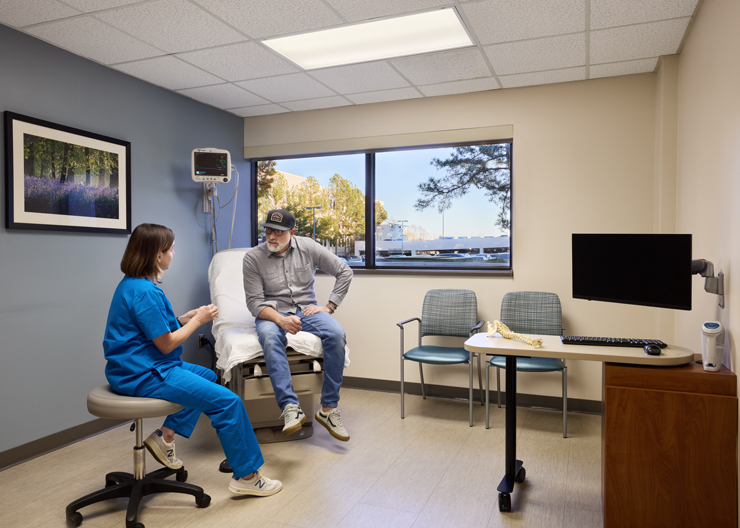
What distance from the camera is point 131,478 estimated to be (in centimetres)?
243

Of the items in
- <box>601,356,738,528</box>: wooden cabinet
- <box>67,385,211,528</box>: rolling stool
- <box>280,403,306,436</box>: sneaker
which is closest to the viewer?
<box>601,356,738,528</box>: wooden cabinet

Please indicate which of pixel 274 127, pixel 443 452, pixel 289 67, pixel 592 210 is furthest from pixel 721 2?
pixel 274 127

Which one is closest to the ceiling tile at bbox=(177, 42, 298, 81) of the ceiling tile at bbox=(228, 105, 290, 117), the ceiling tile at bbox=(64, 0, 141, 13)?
the ceiling tile at bbox=(64, 0, 141, 13)

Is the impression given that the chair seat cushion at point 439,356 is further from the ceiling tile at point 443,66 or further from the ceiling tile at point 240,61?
the ceiling tile at point 240,61

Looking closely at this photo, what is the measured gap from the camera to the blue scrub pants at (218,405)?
7.38 ft

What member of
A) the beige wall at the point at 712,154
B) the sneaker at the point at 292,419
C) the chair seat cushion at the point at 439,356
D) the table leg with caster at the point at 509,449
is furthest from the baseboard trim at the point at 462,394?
the sneaker at the point at 292,419

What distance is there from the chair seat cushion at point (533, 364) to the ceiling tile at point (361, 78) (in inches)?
83.6

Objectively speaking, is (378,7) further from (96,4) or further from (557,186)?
(557,186)

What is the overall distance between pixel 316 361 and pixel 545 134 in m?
2.40

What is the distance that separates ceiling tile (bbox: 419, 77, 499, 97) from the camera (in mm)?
3738

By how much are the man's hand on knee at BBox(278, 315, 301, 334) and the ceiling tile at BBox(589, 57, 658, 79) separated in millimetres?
2610

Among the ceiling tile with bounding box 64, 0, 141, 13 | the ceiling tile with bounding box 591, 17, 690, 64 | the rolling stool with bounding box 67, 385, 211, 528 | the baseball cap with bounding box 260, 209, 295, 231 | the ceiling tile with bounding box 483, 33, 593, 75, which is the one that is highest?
the ceiling tile with bounding box 483, 33, 593, 75

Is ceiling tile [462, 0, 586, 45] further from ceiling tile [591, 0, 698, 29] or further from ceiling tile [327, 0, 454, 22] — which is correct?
ceiling tile [327, 0, 454, 22]

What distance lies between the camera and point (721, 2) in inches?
86.4
